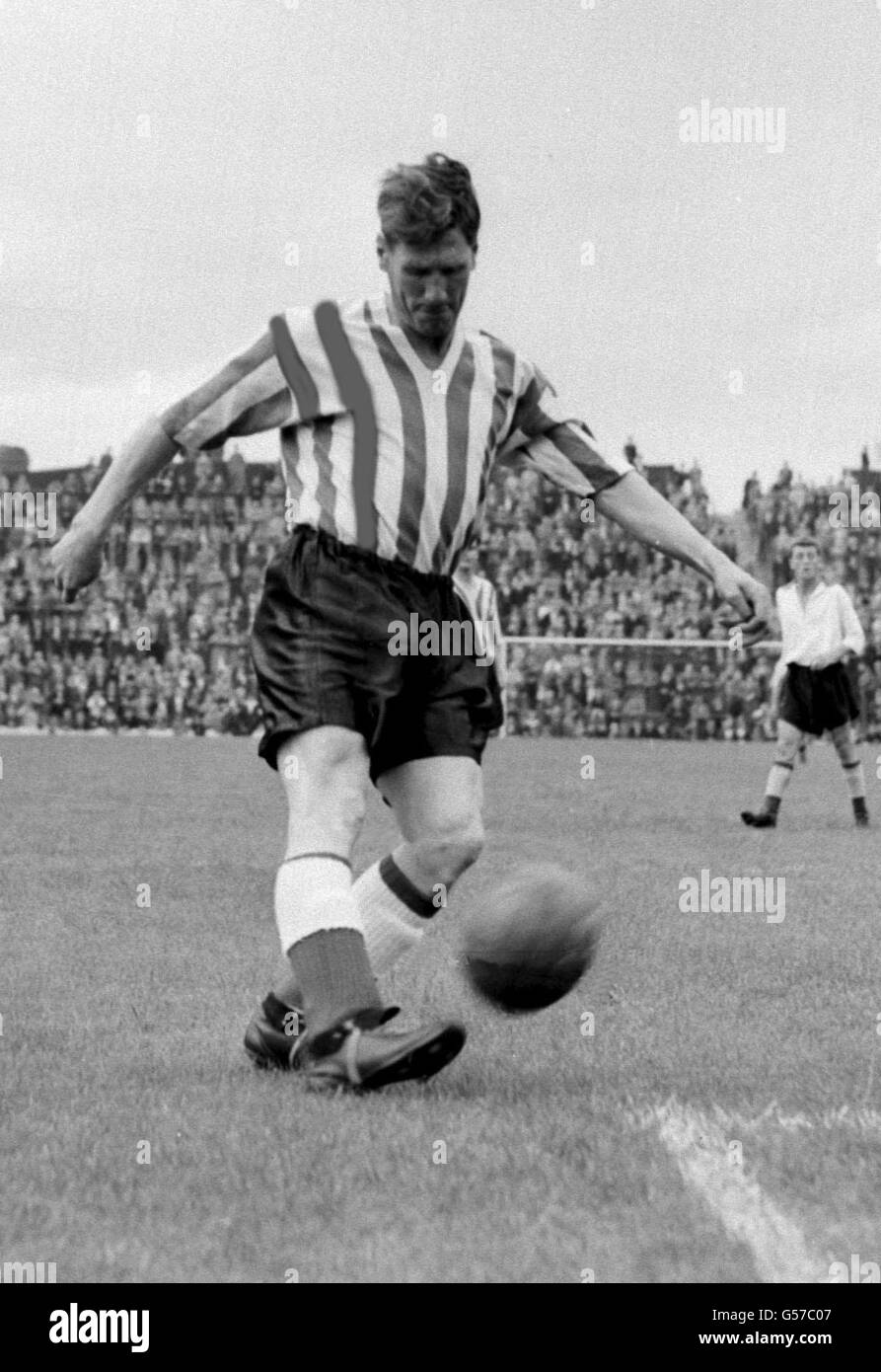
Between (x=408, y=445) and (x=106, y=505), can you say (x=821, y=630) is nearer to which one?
(x=408, y=445)

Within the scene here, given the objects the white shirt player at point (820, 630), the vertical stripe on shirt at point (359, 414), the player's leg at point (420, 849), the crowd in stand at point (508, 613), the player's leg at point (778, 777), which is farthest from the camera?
the crowd in stand at point (508, 613)

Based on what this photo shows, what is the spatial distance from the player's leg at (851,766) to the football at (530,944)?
8.54 m

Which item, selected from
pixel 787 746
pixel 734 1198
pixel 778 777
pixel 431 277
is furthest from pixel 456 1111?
pixel 787 746

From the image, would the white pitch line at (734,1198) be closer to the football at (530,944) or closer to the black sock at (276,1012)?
the football at (530,944)

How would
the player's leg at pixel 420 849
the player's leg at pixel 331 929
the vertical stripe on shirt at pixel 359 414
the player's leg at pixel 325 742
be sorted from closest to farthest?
1. the player's leg at pixel 331 929
2. the player's leg at pixel 325 742
3. the vertical stripe on shirt at pixel 359 414
4. the player's leg at pixel 420 849

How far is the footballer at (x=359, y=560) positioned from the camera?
4.04m

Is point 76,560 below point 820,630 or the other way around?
the other way around

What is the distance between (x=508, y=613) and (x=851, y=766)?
63.2 ft

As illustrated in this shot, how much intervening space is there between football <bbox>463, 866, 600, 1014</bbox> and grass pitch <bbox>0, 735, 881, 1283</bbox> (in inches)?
6.7

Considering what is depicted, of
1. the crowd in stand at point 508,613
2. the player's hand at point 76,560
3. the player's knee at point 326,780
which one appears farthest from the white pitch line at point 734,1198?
the crowd in stand at point 508,613

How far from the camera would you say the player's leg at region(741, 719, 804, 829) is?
12133mm

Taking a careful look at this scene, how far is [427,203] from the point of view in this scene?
156 inches

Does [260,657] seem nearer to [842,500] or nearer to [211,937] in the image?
[211,937]
